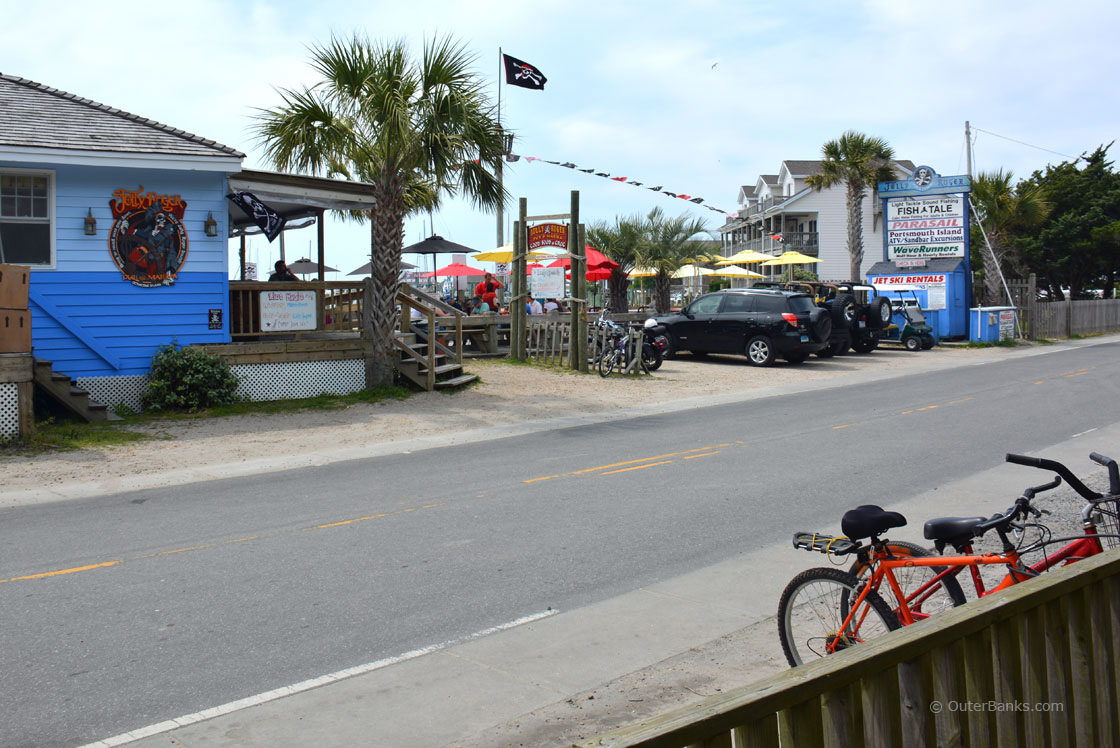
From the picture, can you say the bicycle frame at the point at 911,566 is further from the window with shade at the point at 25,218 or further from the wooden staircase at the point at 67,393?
the window with shade at the point at 25,218

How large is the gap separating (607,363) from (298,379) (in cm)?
667

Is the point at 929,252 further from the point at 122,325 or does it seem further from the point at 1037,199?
the point at 122,325

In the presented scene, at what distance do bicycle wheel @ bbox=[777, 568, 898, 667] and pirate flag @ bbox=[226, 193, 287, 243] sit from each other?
14.0 metres

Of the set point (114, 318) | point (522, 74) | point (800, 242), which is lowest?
point (114, 318)

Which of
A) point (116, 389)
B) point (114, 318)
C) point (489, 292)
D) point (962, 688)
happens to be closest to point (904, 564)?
point (962, 688)

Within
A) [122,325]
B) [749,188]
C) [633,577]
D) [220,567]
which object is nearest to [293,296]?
[122,325]

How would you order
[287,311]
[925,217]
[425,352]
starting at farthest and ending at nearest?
[925,217], [425,352], [287,311]

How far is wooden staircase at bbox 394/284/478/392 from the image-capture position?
17.1 metres

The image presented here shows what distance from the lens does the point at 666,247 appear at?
3522 cm

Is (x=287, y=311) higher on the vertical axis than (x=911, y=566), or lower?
higher

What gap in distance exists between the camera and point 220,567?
22.6 ft

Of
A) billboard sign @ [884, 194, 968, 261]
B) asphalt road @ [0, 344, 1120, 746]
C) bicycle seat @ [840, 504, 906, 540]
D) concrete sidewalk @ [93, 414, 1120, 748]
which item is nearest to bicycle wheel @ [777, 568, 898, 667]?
bicycle seat @ [840, 504, 906, 540]

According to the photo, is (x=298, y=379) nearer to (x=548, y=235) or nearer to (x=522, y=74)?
(x=548, y=235)

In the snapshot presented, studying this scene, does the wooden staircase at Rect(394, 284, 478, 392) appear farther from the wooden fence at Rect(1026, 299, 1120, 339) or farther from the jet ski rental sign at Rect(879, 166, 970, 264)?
the wooden fence at Rect(1026, 299, 1120, 339)
